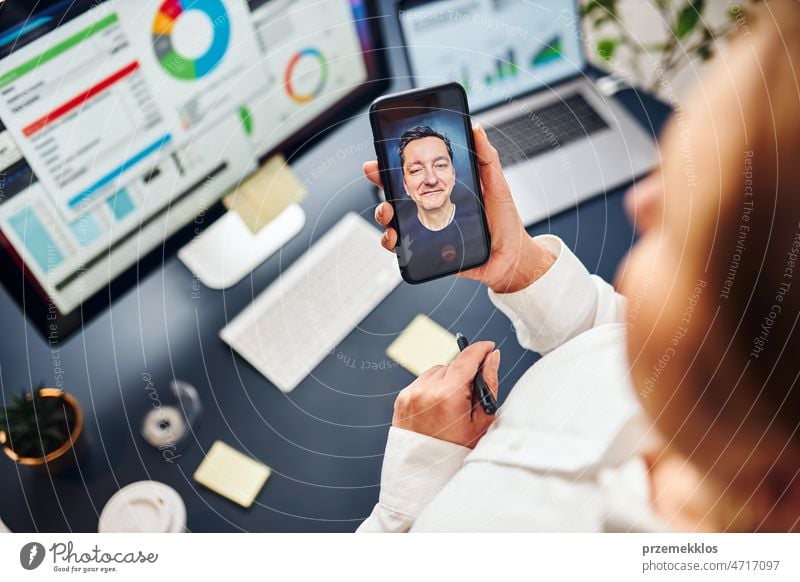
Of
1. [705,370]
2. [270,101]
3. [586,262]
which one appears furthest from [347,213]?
[705,370]

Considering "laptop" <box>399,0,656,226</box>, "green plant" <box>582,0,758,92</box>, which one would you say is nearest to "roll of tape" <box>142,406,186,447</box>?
"laptop" <box>399,0,656,226</box>

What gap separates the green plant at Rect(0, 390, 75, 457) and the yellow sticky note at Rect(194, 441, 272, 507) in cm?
13

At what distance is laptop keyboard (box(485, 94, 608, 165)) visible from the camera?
0.77m

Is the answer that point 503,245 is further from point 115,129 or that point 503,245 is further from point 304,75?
point 115,129

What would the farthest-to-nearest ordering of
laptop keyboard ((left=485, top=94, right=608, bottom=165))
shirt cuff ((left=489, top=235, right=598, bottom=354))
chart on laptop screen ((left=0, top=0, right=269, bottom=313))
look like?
1. laptop keyboard ((left=485, top=94, right=608, bottom=165))
2. shirt cuff ((left=489, top=235, right=598, bottom=354))
3. chart on laptop screen ((left=0, top=0, right=269, bottom=313))

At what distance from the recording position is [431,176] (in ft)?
1.84

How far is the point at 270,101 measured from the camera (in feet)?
2.16

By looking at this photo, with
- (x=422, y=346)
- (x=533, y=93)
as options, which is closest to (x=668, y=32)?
(x=533, y=93)

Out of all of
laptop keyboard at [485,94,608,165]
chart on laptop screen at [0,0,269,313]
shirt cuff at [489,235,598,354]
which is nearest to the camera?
chart on laptop screen at [0,0,269,313]

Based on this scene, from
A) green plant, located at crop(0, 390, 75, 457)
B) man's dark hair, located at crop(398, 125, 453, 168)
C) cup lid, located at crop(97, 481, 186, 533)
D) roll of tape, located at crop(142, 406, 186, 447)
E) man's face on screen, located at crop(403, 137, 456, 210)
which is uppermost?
man's dark hair, located at crop(398, 125, 453, 168)

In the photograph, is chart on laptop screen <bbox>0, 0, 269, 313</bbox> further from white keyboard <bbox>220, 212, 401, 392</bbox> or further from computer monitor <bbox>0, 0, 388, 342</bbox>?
white keyboard <bbox>220, 212, 401, 392</bbox>

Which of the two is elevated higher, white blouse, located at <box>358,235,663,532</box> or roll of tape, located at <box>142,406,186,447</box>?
roll of tape, located at <box>142,406,186,447</box>

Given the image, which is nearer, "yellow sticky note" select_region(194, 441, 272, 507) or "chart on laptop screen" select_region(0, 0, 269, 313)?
"chart on laptop screen" select_region(0, 0, 269, 313)

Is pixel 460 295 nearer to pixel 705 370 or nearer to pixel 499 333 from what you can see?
pixel 499 333
